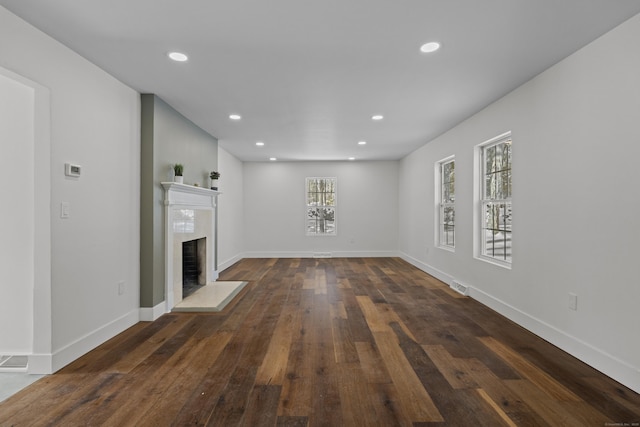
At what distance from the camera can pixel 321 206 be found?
8117 millimetres

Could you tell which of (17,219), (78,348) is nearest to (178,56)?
Answer: (17,219)

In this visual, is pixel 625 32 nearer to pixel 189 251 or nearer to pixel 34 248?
pixel 34 248

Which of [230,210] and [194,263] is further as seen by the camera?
[230,210]

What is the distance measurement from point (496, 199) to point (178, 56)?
145 inches

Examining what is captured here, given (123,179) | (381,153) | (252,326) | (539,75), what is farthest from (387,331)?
(381,153)

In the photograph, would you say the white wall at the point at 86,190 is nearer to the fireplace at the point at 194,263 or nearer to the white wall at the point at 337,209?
the fireplace at the point at 194,263

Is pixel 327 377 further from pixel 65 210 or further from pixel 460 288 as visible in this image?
pixel 460 288

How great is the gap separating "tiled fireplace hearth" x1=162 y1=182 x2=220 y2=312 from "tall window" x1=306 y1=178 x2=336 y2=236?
128 inches

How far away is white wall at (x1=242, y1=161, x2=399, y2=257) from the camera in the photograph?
8.05 meters

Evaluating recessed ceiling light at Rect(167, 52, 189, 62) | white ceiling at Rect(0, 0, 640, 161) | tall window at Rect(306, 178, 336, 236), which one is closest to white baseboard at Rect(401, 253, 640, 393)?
white ceiling at Rect(0, 0, 640, 161)

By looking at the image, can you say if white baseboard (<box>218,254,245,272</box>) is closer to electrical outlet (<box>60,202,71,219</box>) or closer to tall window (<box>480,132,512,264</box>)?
electrical outlet (<box>60,202,71,219</box>)

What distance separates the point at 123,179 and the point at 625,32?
4.18 m

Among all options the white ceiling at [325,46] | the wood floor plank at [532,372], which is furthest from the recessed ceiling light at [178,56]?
the wood floor plank at [532,372]

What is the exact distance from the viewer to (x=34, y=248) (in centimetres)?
229
